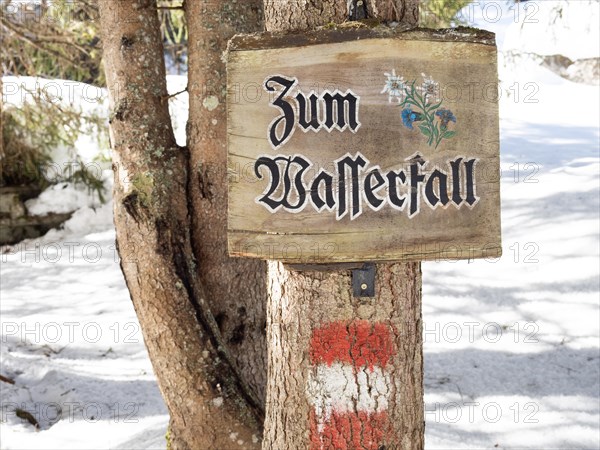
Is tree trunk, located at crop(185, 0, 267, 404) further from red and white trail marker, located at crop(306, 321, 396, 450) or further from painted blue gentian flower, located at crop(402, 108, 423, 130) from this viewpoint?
painted blue gentian flower, located at crop(402, 108, 423, 130)

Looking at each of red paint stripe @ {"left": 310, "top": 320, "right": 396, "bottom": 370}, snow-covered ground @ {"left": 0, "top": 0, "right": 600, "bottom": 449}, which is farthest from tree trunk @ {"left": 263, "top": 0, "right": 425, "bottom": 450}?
snow-covered ground @ {"left": 0, "top": 0, "right": 600, "bottom": 449}

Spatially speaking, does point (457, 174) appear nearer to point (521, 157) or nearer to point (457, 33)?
point (457, 33)

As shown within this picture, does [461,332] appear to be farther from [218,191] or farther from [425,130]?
[425,130]

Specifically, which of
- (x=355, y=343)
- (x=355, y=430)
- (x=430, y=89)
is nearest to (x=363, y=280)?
(x=355, y=343)

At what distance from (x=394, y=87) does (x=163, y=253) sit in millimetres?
1172

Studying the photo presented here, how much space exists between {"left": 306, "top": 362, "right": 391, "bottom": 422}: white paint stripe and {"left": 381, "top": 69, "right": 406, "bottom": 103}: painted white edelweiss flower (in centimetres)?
69

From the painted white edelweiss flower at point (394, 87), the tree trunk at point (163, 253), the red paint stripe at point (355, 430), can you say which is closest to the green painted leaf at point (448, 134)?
the painted white edelweiss flower at point (394, 87)

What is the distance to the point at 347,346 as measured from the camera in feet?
5.49

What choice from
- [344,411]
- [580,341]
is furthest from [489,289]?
[344,411]

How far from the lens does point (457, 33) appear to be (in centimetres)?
161

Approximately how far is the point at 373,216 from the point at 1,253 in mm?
6842

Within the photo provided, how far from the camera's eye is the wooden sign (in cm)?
158

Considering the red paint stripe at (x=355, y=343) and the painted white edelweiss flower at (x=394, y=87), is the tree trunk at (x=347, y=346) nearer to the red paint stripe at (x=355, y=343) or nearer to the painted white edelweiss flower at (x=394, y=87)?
the red paint stripe at (x=355, y=343)

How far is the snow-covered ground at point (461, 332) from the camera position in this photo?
349 centimetres
